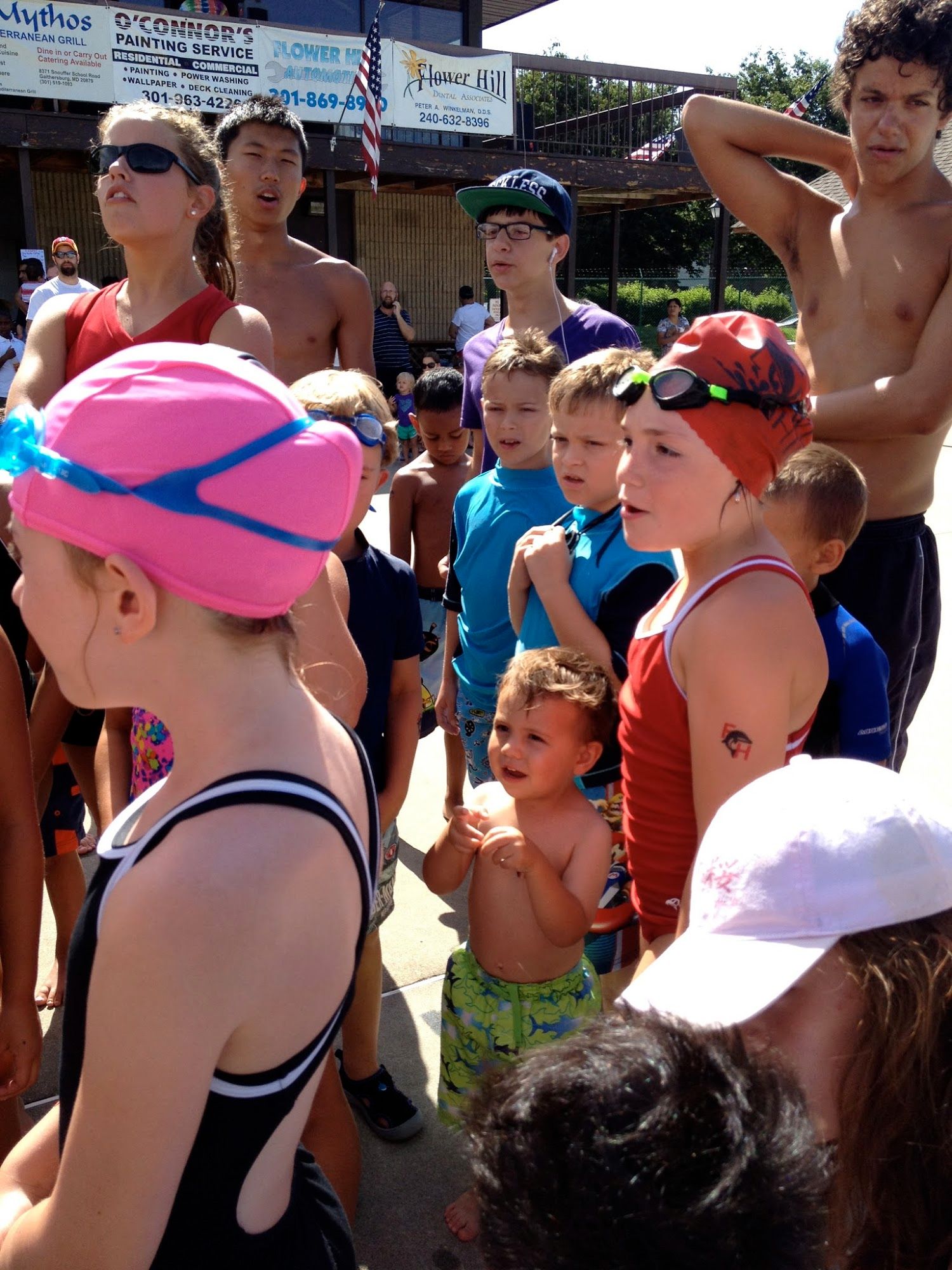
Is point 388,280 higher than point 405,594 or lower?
higher

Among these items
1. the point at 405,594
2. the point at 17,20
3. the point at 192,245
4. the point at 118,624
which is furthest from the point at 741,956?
the point at 17,20

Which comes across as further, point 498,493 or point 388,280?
point 388,280

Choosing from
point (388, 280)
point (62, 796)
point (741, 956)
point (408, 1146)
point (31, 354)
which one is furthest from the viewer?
point (388, 280)

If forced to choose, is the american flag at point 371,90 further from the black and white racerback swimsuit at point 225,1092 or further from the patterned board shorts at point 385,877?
the black and white racerback swimsuit at point 225,1092

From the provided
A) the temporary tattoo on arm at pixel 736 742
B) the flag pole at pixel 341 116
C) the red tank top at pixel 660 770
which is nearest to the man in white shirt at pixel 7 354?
the flag pole at pixel 341 116

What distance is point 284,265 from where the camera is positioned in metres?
4.16

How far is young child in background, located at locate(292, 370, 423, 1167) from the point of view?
2.54m

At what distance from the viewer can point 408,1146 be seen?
103 inches

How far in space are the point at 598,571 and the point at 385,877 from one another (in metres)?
0.95

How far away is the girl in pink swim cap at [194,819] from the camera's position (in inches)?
38.3

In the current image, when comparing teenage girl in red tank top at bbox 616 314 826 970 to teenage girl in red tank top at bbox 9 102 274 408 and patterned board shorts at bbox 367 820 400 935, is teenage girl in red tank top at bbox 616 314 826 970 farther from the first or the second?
teenage girl in red tank top at bbox 9 102 274 408

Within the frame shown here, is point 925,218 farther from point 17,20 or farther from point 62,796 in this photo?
point 17,20

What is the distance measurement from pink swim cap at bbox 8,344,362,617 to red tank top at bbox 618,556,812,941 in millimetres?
931

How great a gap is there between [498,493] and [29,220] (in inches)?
566
